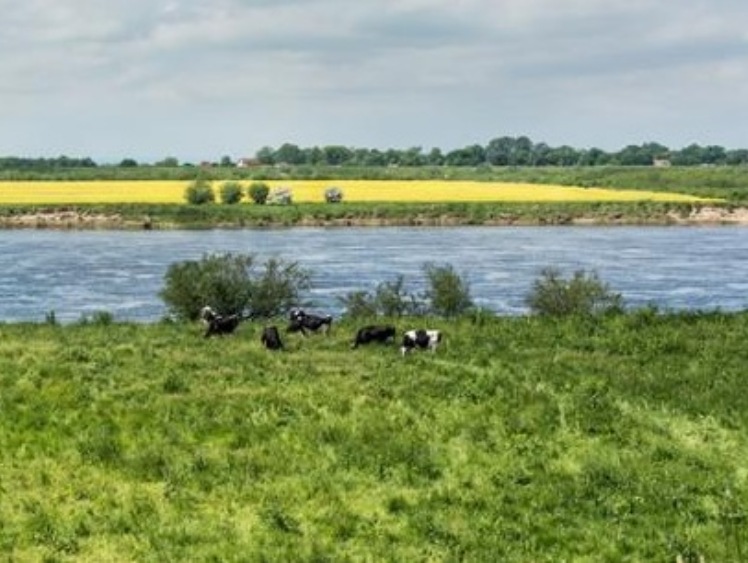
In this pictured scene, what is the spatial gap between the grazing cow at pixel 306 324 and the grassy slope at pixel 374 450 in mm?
1173

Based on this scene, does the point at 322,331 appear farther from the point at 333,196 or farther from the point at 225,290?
the point at 333,196

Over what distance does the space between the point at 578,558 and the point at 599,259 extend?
69357mm

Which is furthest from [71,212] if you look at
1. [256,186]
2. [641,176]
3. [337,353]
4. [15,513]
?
[15,513]

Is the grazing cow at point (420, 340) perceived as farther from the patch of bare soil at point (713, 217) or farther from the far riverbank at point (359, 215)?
the patch of bare soil at point (713, 217)

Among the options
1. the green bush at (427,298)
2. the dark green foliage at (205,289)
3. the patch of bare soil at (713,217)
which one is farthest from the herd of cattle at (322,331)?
the patch of bare soil at (713,217)

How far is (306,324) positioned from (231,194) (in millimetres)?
104581

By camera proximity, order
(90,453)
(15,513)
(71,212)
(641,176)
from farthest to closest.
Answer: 1. (641,176)
2. (71,212)
3. (90,453)
4. (15,513)

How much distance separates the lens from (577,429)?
763 inches

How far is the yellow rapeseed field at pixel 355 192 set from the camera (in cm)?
13462

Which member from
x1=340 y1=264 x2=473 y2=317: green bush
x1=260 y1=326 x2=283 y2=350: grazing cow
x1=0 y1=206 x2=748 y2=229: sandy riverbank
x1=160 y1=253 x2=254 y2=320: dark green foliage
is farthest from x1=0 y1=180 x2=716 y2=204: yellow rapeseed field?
x1=260 y1=326 x2=283 y2=350: grazing cow

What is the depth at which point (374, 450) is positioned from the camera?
1848cm

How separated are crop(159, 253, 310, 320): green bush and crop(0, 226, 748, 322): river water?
656cm

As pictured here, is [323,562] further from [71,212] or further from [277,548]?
[71,212]

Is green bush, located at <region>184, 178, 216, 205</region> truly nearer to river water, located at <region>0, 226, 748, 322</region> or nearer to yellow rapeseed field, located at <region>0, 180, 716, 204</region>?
yellow rapeseed field, located at <region>0, 180, 716, 204</region>
